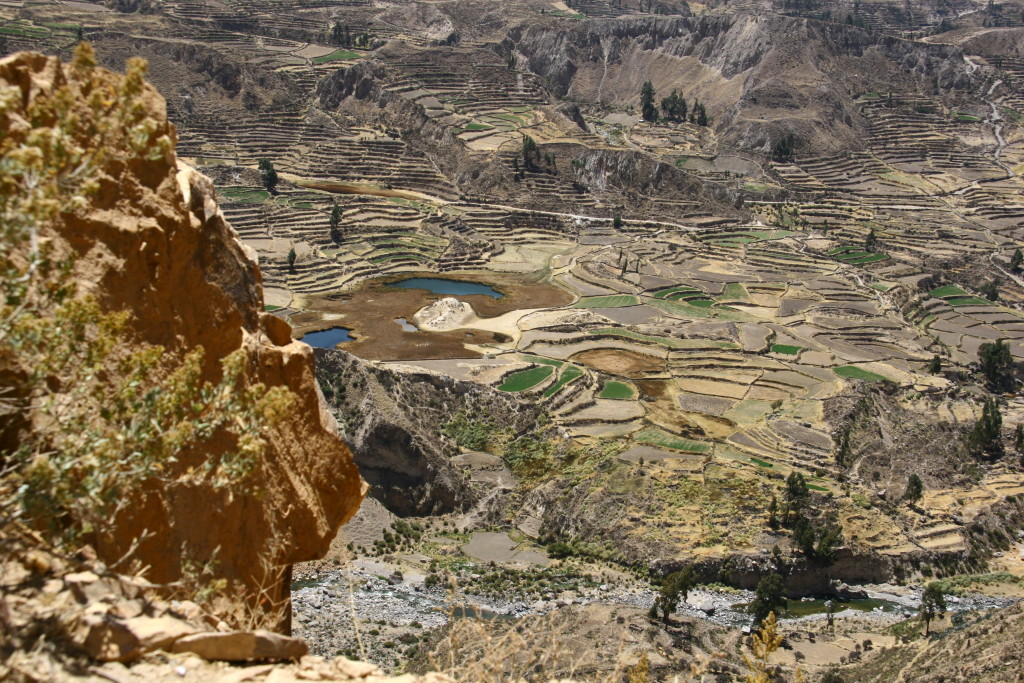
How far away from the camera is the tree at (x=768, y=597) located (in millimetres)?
33188

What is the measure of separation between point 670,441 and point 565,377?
7676mm

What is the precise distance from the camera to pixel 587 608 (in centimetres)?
3056

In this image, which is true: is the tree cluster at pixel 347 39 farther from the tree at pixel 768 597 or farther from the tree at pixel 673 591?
the tree at pixel 768 597

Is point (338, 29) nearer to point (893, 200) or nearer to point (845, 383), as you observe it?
point (893, 200)

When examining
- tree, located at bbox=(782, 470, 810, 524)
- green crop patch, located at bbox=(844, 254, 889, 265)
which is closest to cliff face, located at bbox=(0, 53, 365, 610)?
tree, located at bbox=(782, 470, 810, 524)

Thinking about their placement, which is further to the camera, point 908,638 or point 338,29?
point 338,29

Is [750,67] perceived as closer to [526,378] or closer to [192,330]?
[526,378]

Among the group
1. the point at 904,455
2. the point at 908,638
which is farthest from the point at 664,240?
the point at 908,638

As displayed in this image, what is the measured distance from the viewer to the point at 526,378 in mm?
47656

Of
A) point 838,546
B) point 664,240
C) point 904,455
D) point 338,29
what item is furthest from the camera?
point 338,29

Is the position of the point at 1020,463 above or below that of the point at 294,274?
below

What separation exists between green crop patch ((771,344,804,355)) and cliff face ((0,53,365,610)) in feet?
160

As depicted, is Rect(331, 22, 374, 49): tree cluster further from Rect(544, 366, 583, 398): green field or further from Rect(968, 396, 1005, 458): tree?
Rect(968, 396, 1005, 458): tree

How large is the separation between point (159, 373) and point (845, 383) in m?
48.0
